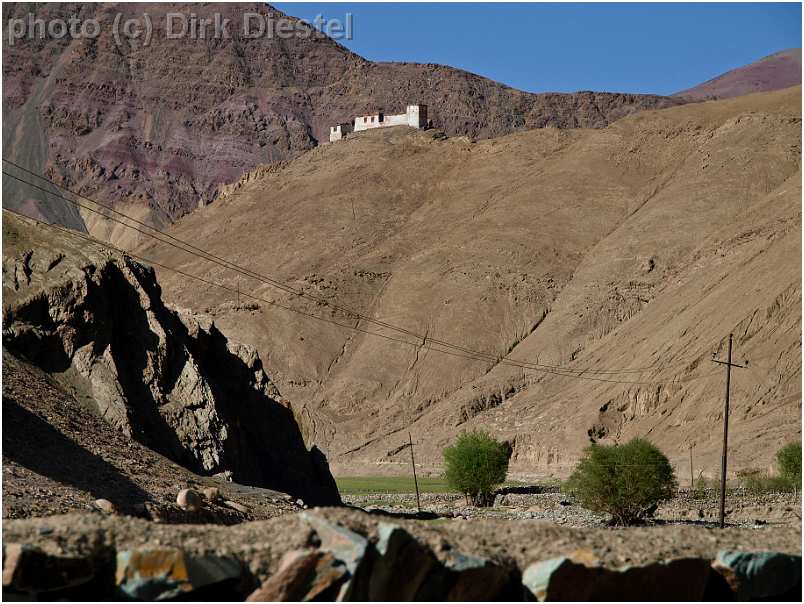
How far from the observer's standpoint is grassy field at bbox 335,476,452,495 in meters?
69.8

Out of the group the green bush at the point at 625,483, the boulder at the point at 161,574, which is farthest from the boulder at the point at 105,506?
the green bush at the point at 625,483

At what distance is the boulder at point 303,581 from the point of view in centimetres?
1520

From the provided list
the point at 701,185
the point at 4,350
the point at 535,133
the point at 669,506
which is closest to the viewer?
the point at 4,350

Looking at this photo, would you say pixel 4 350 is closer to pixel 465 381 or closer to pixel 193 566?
pixel 193 566

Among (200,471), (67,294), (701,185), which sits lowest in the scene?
(200,471)

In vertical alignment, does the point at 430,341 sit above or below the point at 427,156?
below

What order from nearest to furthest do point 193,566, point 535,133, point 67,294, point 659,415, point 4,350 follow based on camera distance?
1. point 193,566
2. point 4,350
3. point 67,294
4. point 659,415
5. point 535,133

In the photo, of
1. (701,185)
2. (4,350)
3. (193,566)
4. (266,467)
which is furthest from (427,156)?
(193,566)

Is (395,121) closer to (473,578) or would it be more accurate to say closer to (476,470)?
(476,470)

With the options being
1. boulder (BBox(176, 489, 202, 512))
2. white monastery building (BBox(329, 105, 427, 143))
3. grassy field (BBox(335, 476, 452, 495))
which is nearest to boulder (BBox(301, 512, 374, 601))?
boulder (BBox(176, 489, 202, 512))

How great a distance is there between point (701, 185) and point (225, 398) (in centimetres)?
7337

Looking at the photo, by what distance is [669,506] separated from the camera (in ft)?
170

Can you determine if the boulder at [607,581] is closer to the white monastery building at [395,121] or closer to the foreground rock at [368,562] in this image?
the foreground rock at [368,562]

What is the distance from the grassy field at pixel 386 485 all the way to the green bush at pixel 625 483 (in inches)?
766
